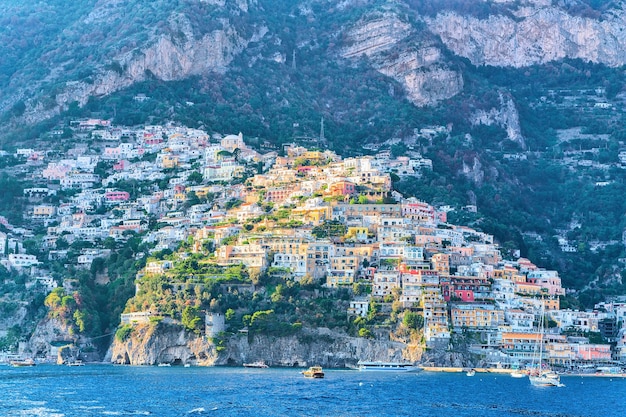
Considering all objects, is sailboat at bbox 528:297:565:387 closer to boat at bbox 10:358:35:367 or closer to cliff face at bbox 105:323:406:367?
cliff face at bbox 105:323:406:367

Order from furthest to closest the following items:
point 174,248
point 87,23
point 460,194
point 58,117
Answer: point 87,23 < point 58,117 < point 460,194 < point 174,248

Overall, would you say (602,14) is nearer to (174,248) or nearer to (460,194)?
(460,194)

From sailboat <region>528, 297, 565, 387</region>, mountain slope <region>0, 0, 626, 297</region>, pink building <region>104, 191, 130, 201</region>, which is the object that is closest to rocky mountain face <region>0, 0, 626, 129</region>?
mountain slope <region>0, 0, 626, 297</region>

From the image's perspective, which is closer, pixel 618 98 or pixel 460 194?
pixel 460 194

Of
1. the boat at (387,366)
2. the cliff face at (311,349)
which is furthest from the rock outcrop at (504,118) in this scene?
the boat at (387,366)

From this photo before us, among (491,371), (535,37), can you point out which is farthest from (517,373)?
(535,37)

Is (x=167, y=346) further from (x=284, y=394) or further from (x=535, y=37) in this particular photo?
(x=535, y=37)

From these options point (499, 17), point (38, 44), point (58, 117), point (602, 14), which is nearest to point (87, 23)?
point (38, 44)
